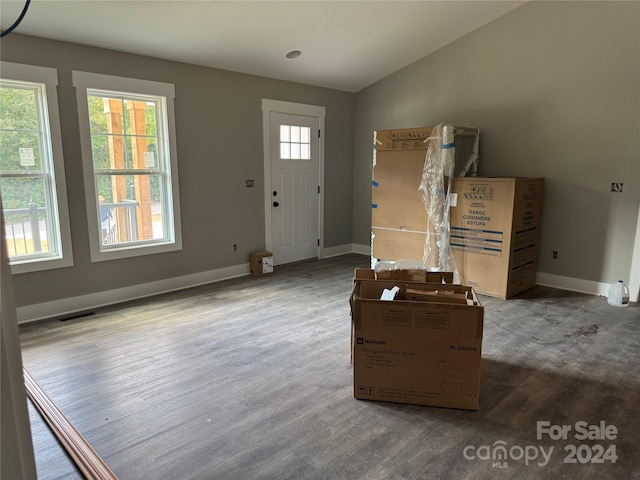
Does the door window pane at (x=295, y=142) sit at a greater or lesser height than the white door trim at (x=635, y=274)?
greater

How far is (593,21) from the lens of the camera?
406 centimetres

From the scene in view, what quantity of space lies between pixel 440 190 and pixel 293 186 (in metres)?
2.02

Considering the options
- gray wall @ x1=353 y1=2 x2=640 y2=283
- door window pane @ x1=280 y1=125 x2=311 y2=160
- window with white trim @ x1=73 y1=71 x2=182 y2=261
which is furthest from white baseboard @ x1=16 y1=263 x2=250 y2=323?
gray wall @ x1=353 y1=2 x2=640 y2=283

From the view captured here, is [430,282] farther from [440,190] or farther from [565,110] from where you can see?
[565,110]

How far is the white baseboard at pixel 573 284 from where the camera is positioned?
4.32 metres

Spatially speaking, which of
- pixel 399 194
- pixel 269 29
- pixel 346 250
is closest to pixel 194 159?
pixel 269 29

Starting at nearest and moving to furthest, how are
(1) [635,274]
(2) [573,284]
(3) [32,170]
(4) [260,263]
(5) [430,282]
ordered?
(5) [430,282] < (3) [32,170] < (1) [635,274] < (2) [573,284] < (4) [260,263]

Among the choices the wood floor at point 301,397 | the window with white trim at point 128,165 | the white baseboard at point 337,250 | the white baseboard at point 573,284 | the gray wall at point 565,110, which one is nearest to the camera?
the wood floor at point 301,397

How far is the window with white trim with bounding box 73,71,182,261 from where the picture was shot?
386 cm

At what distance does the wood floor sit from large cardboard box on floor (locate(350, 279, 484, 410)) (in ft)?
0.30

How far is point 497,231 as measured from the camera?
4.15 m

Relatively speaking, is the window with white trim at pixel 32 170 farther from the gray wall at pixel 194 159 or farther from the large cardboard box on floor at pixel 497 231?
the large cardboard box on floor at pixel 497 231

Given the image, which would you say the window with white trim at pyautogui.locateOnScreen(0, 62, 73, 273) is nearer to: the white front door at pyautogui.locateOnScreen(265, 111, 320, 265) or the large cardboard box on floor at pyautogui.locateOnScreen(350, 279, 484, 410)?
the white front door at pyautogui.locateOnScreen(265, 111, 320, 265)

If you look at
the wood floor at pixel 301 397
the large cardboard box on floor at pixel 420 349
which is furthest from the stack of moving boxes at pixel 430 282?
the wood floor at pixel 301 397
